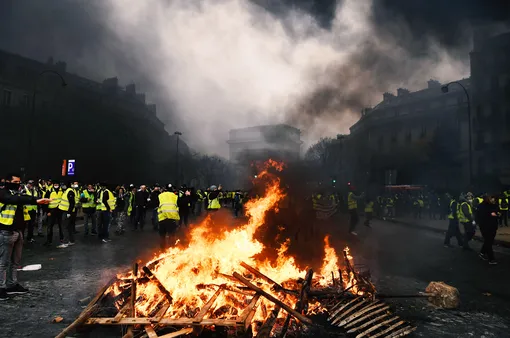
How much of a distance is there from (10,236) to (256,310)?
172 inches

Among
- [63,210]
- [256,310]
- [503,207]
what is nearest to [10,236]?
[256,310]

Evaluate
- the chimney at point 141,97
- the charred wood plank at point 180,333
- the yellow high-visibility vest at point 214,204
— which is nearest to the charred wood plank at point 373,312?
the charred wood plank at point 180,333

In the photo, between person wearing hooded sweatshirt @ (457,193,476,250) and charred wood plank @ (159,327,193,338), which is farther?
person wearing hooded sweatshirt @ (457,193,476,250)

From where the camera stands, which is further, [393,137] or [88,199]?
[393,137]

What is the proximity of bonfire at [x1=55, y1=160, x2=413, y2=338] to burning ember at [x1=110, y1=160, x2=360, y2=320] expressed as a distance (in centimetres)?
1

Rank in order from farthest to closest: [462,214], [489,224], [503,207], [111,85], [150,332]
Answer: [111,85] < [503,207] < [462,214] < [489,224] < [150,332]

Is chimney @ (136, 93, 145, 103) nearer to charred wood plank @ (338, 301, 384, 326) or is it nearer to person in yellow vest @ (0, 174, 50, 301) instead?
person in yellow vest @ (0, 174, 50, 301)

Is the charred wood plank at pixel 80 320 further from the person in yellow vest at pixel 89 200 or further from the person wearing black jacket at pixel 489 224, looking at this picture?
the person wearing black jacket at pixel 489 224

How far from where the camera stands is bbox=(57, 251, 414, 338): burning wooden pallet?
408 centimetres

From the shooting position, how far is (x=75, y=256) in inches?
355

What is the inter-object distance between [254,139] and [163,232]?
542 inches

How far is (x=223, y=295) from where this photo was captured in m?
4.97

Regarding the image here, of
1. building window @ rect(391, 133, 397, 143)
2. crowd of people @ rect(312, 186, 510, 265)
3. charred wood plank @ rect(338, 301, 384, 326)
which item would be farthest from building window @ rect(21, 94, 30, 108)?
building window @ rect(391, 133, 397, 143)

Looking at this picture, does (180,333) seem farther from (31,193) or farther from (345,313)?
(31,193)
